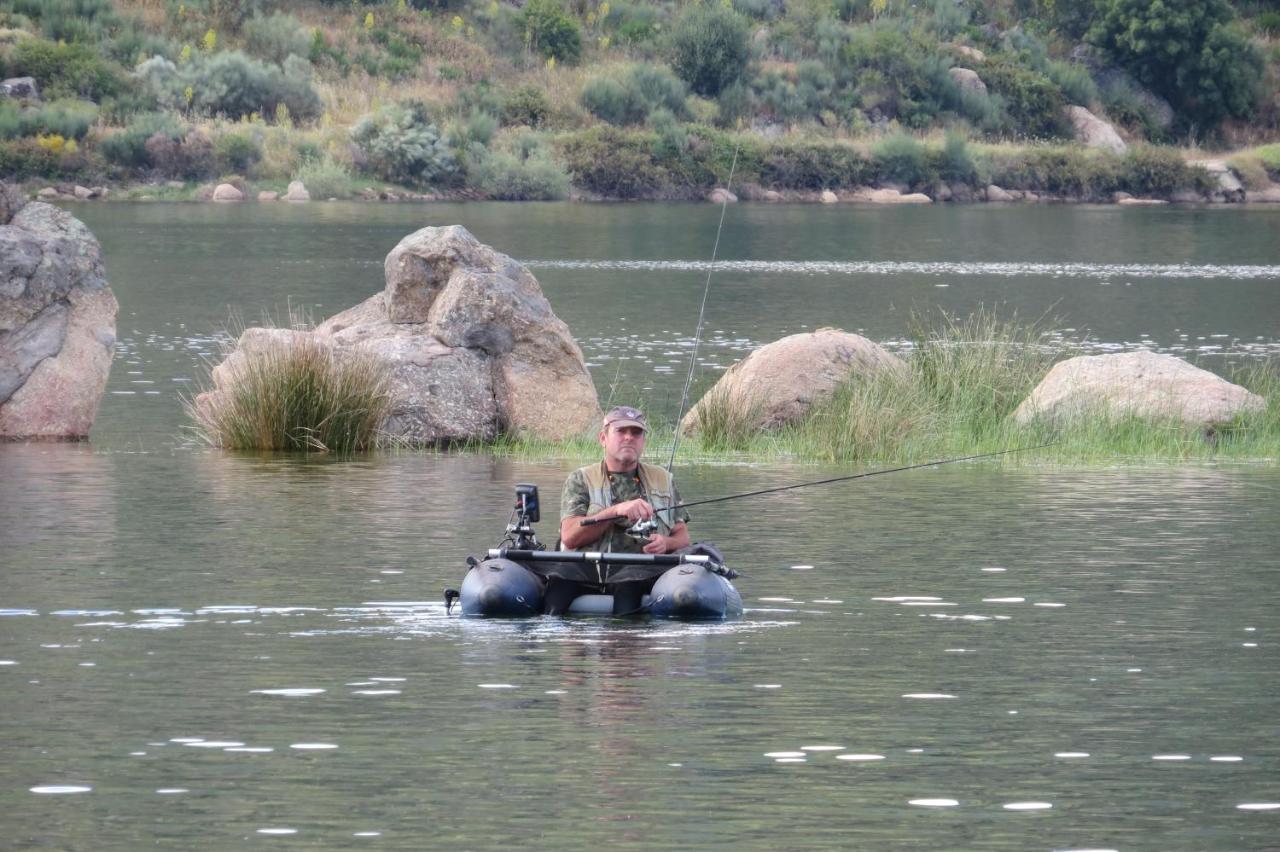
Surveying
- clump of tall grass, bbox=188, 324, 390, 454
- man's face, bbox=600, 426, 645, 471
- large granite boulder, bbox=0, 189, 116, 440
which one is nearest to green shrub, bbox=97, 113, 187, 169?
large granite boulder, bbox=0, 189, 116, 440

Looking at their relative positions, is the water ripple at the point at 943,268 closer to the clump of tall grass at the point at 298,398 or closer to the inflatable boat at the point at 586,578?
the clump of tall grass at the point at 298,398

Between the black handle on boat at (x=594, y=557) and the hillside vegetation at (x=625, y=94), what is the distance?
62.8 metres

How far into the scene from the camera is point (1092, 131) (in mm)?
97688

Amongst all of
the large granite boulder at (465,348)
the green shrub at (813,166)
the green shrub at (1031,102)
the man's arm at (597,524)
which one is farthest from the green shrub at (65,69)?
the man's arm at (597,524)

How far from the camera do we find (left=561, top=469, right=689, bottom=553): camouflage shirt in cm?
1391

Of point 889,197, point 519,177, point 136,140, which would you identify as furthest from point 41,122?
point 889,197

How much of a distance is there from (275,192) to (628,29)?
26822 millimetres

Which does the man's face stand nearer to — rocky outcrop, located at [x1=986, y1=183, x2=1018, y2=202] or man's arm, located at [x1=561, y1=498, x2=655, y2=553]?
man's arm, located at [x1=561, y1=498, x2=655, y2=553]

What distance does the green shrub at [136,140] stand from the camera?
2997 inches

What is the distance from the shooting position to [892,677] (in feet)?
39.7

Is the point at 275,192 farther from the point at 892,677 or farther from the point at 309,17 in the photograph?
the point at 892,677

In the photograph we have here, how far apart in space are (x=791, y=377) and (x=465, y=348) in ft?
10.8

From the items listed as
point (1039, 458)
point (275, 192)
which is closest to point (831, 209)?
point (275, 192)

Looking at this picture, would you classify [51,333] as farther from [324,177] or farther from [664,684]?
[324,177]
